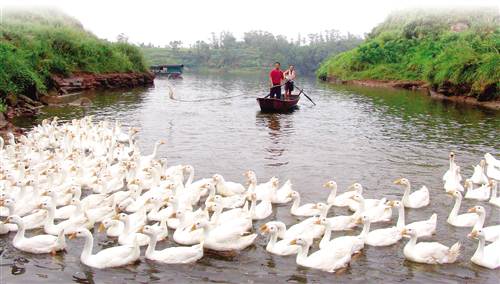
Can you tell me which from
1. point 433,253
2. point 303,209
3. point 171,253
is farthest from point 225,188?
point 433,253

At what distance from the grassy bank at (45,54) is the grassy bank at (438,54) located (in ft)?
80.5

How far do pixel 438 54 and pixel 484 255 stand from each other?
130 feet

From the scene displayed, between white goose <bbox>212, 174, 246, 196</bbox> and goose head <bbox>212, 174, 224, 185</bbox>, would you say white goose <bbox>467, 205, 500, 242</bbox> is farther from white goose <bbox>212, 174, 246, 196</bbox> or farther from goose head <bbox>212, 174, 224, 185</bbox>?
goose head <bbox>212, 174, 224, 185</bbox>

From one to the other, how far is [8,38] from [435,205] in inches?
1086

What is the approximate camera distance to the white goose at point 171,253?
27.3ft

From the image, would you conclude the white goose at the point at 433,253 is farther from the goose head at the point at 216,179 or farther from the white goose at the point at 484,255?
the goose head at the point at 216,179

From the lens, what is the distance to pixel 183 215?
945 cm

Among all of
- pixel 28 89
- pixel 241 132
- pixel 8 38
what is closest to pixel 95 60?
pixel 8 38

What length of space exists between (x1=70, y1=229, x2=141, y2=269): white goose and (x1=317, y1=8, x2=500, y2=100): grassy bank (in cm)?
2703

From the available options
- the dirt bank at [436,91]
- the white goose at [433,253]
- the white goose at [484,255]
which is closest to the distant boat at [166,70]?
the dirt bank at [436,91]

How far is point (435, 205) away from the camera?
456 inches

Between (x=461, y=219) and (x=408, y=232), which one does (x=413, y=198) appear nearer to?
(x=461, y=219)

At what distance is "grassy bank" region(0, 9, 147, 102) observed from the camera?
81.1 feet

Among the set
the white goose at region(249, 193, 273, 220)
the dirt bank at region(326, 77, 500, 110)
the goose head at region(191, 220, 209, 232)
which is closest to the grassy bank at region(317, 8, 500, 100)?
the dirt bank at region(326, 77, 500, 110)
